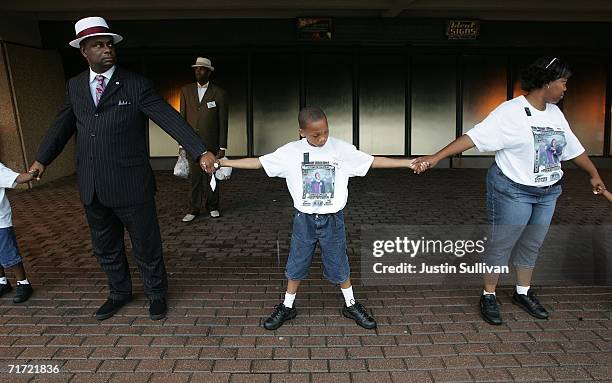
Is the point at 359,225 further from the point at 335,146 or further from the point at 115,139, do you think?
the point at 115,139

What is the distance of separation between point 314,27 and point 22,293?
8431 millimetres

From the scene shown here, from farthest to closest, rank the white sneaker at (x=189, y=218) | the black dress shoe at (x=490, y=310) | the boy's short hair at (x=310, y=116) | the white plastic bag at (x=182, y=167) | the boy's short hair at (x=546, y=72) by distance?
the white sneaker at (x=189, y=218)
the white plastic bag at (x=182, y=167)
the black dress shoe at (x=490, y=310)
the boy's short hair at (x=546, y=72)
the boy's short hair at (x=310, y=116)

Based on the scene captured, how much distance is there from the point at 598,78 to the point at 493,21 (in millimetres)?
3094

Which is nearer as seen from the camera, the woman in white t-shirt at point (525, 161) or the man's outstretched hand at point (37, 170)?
the woman in white t-shirt at point (525, 161)

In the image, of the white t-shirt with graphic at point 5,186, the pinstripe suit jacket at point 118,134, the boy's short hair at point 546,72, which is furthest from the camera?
the white t-shirt with graphic at point 5,186

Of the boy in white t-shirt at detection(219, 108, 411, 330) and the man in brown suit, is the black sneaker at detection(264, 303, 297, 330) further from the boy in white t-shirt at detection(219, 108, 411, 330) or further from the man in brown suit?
the man in brown suit

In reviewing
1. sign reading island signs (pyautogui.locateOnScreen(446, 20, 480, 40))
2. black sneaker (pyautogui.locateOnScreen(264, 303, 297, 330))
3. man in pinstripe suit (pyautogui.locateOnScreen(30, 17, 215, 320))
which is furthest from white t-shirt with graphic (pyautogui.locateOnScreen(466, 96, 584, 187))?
sign reading island signs (pyautogui.locateOnScreen(446, 20, 480, 40))

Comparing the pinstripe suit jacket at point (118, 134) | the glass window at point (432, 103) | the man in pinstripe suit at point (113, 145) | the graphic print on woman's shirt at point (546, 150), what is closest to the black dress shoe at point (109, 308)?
the man in pinstripe suit at point (113, 145)

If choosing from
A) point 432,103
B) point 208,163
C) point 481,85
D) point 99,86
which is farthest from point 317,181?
point 481,85

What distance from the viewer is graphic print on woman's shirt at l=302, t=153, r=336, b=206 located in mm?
3578

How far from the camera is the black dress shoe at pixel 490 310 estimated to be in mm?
3789

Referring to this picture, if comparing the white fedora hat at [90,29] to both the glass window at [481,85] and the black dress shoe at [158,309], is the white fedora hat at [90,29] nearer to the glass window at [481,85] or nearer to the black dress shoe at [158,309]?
the black dress shoe at [158,309]

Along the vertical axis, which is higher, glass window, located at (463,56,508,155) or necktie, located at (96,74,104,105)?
glass window, located at (463,56,508,155)

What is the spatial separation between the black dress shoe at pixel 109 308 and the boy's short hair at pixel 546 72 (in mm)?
3515
